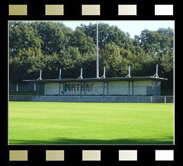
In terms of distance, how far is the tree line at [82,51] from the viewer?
63938 millimetres

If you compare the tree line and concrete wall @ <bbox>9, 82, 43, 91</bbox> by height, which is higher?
the tree line

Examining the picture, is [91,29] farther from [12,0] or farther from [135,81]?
[12,0]

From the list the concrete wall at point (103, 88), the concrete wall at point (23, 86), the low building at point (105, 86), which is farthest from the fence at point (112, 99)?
the concrete wall at point (23, 86)

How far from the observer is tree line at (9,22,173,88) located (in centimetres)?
6394

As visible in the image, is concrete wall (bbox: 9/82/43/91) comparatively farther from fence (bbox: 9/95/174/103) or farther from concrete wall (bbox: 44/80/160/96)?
fence (bbox: 9/95/174/103)

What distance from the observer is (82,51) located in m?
80.6

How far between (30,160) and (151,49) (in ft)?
241

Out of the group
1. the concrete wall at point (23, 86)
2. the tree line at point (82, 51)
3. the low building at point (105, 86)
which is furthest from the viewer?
the concrete wall at point (23, 86)

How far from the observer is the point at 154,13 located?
5.40m

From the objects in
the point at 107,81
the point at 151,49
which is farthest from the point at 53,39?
the point at 107,81

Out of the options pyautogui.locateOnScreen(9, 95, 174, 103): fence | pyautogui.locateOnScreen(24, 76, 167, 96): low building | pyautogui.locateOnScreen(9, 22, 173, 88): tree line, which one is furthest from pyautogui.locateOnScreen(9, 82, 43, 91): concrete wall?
pyautogui.locateOnScreen(9, 95, 174, 103): fence

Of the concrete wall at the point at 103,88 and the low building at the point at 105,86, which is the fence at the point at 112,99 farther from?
the concrete wall at the point at 103,88

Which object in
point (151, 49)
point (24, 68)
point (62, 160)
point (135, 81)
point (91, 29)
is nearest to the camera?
point (62, 160)

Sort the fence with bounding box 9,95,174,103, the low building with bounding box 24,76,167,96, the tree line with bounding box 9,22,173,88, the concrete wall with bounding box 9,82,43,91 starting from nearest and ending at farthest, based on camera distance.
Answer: the fence with bounding box 9,95,174,103 → the low building with bounding box 24,76,167,96 → the tree line with bounding box 9,22,173,88 → the concrete wall with bounding box 9,82,43,91
